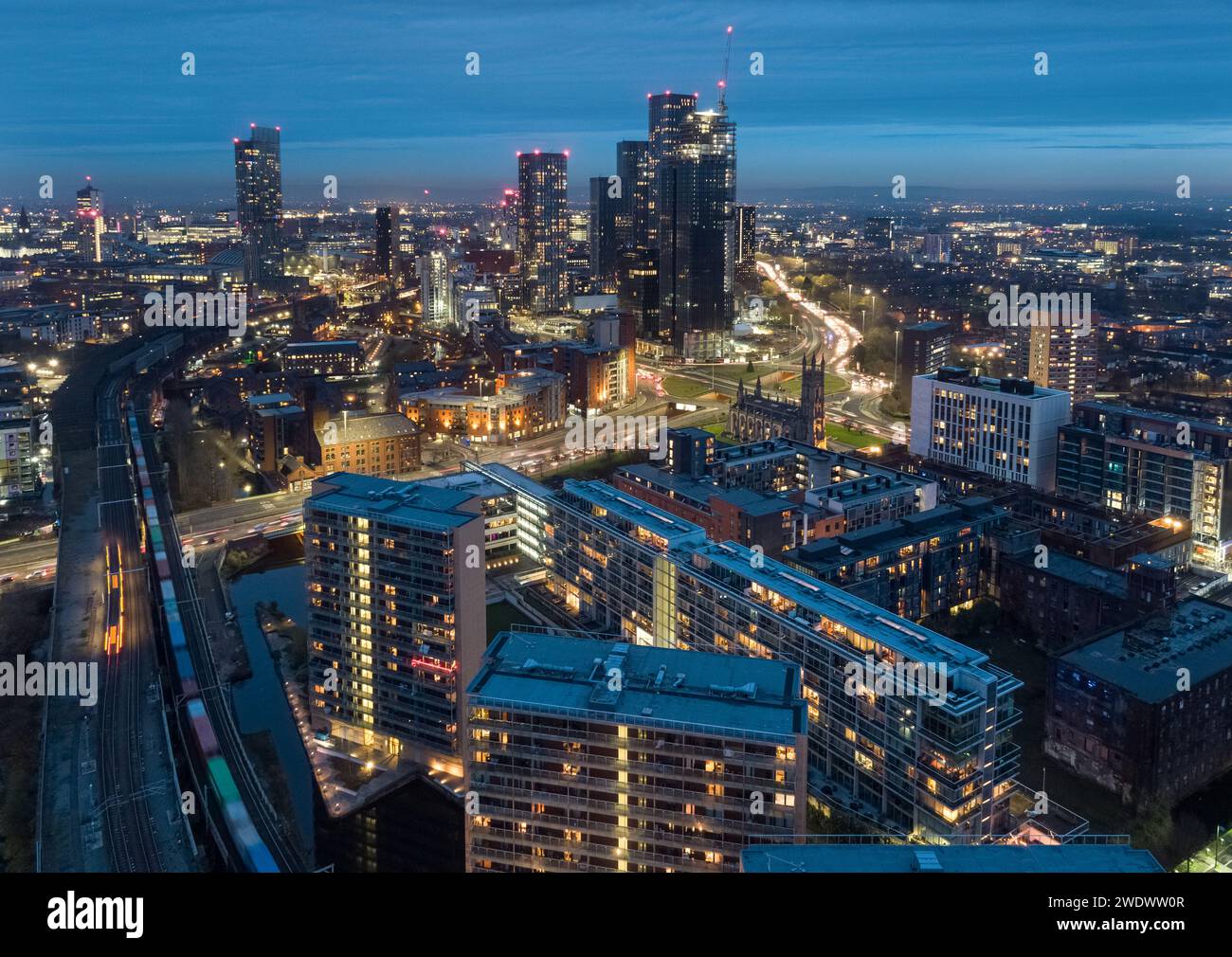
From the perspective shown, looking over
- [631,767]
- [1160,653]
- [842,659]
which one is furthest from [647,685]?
[1160,653]

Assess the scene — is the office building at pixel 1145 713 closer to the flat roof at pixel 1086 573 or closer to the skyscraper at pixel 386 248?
the flat roof at pixel 1086 573

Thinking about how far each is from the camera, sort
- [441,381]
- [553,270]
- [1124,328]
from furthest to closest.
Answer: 1. [553,270]
2. [1124,328]
3. [441,381]

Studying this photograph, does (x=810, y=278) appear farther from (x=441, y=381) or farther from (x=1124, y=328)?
(x=441, y=381)

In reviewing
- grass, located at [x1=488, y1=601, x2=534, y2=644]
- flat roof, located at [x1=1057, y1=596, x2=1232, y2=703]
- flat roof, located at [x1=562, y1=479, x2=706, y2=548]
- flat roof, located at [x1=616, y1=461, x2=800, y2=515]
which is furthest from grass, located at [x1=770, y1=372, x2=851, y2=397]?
flat roof, located at [x1=1057, y1=596, x2=1232, y2=703]

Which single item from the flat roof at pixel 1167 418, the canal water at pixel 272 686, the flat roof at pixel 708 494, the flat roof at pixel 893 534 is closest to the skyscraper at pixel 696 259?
the flat roof at pixel 1167 418

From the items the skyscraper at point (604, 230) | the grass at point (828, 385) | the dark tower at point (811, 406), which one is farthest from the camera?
the skyscraper at point (604, 230)

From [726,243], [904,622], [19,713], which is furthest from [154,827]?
[726,243]

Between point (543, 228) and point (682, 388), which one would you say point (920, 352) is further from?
point (543, 228)
